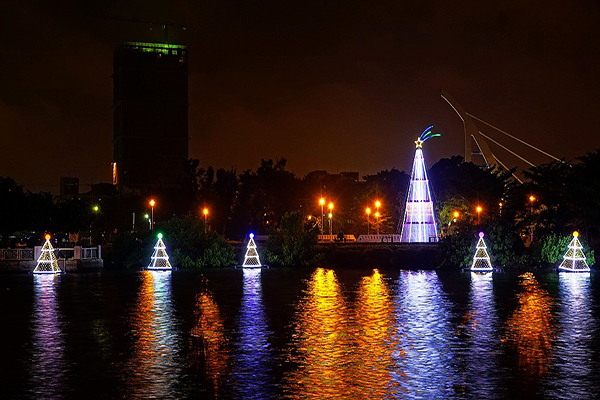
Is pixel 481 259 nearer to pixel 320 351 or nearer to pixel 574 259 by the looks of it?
pixel 574 259

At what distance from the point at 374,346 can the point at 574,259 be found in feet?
114

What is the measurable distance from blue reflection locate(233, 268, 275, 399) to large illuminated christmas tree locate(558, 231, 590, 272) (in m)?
28.0

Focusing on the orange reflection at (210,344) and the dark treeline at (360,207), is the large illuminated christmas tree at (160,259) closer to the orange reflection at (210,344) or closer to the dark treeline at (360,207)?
the dark treeline at (360,207)

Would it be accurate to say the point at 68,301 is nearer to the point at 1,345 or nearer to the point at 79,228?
the point at 1,345

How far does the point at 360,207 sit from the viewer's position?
103625 mm

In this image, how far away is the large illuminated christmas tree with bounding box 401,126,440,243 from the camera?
215 feet

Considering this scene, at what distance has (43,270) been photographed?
5081cm

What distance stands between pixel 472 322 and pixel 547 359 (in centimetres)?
643

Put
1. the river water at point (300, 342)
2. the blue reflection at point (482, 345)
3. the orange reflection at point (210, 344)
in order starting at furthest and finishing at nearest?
1. the orange reflection at point (210, 344)
2. the blue reflection at point (482, 345)
3. the river water at point (300, 342)

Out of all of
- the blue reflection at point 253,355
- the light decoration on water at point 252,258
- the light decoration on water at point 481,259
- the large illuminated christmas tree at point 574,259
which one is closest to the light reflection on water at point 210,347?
the blue reflection at point 253,355

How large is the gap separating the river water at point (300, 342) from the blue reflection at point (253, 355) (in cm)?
4

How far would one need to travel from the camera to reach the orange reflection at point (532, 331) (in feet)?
59.8

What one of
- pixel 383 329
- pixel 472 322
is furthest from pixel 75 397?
pixel 472 322

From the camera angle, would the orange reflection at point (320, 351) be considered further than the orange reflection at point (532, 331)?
No
